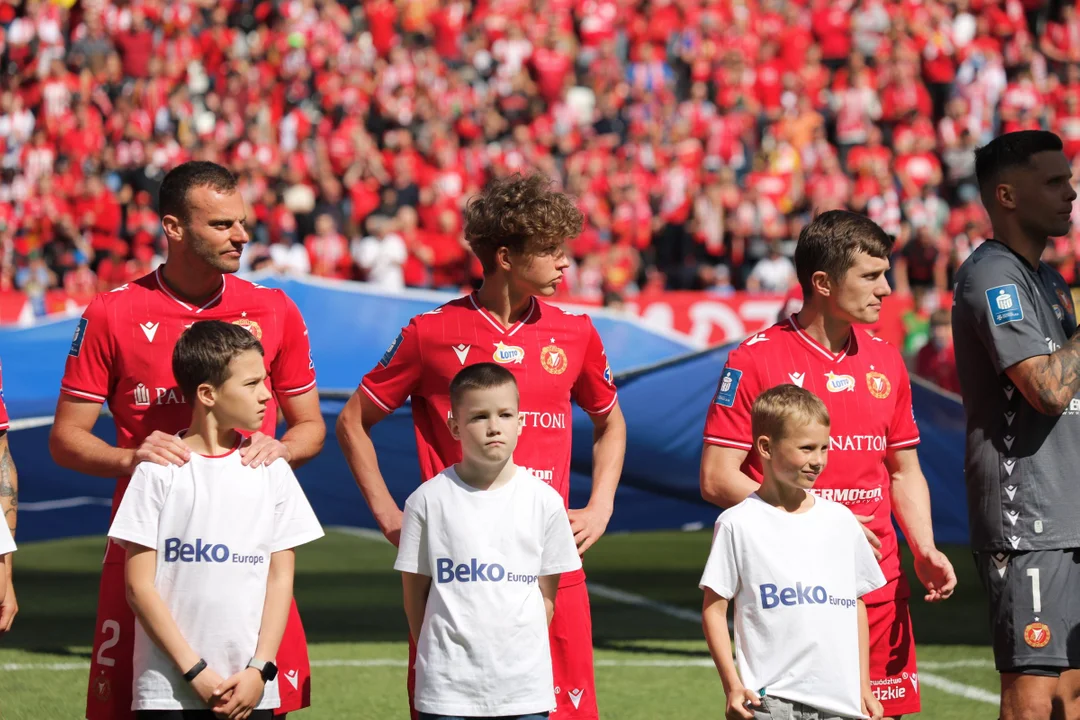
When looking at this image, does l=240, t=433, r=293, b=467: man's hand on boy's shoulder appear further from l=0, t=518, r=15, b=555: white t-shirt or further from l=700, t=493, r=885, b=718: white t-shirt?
l=700, t=493, r=885, b=718: white t-shirt

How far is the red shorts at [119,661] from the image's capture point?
174 inches

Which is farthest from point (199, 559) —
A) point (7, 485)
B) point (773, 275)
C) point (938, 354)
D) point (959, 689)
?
point (773, 275)

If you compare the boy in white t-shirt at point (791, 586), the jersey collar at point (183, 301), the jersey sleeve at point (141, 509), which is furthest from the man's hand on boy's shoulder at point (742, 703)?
the jersey collar at point (183, 301)

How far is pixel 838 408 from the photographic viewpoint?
15.6 ft

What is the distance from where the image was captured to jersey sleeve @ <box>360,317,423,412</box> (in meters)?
4.80

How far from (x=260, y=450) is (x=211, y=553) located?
31cm

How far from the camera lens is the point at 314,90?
78.5 feet

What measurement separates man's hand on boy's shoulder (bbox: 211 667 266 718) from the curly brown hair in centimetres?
142

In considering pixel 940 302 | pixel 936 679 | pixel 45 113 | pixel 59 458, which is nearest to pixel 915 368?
pixel 940 302

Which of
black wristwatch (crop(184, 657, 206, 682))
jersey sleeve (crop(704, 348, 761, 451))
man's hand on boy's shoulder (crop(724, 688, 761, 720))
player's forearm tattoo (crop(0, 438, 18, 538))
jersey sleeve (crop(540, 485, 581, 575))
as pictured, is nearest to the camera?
black wristwatch (crop(184, 657, 206, 682))

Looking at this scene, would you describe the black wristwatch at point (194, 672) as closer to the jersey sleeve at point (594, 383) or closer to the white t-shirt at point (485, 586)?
the white t-shirt at point (485, 586)

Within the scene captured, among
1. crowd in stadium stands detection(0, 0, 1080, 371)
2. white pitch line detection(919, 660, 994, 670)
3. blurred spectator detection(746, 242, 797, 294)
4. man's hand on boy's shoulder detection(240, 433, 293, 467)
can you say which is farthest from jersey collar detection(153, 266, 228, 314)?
blurred spectator detection(746, 242, 797, 294)

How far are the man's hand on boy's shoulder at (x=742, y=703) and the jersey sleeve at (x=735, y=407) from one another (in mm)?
849

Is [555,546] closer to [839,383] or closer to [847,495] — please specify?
[847,495]
